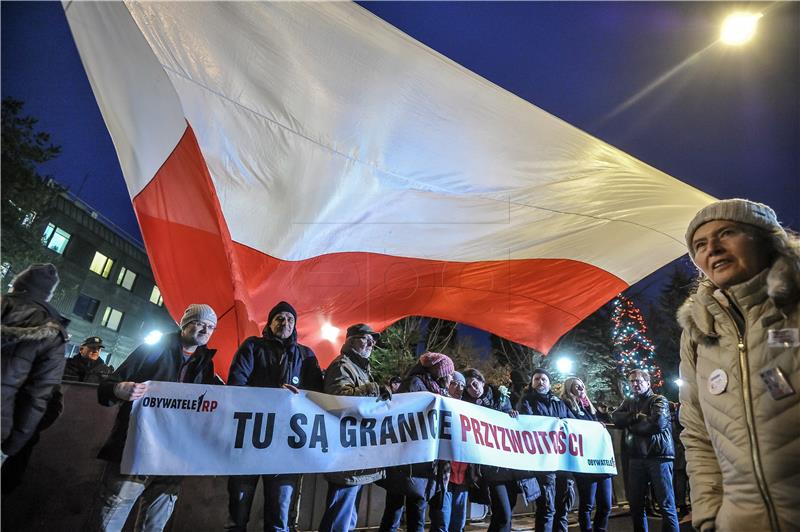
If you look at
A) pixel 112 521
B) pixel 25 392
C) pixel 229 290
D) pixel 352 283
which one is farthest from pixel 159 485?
pixel 352 283

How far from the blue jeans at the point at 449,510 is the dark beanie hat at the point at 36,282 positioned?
3493mm

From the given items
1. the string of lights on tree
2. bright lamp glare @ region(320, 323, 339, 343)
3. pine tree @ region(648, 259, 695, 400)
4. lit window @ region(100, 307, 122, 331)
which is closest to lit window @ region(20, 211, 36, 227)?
bright lamp glare @ region(320, 323, 339, 343)

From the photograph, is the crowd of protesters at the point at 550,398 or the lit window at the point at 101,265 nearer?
the crowd of protesters at the point at 550,398

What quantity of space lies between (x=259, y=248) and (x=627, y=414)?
16.2 feet

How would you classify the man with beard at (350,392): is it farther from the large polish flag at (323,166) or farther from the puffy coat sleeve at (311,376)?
the large polish flag at (323,166)

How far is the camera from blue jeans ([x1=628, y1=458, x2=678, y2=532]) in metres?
5.09

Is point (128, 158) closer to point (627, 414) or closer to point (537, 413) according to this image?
point (537, 413)

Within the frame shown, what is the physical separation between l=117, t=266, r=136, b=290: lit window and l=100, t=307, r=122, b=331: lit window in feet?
7.64

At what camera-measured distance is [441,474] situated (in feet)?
13.6

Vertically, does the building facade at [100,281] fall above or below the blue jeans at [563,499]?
above

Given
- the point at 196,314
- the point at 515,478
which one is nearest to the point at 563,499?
the point at 515,478

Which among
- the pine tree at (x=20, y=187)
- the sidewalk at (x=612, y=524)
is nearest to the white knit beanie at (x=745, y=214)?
the sidewalk at (x=612, y=524)

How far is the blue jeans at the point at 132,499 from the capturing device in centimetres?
306

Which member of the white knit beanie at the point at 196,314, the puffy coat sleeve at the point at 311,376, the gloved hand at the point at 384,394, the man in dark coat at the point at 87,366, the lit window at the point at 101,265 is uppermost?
the lit window at the point at 101,265
